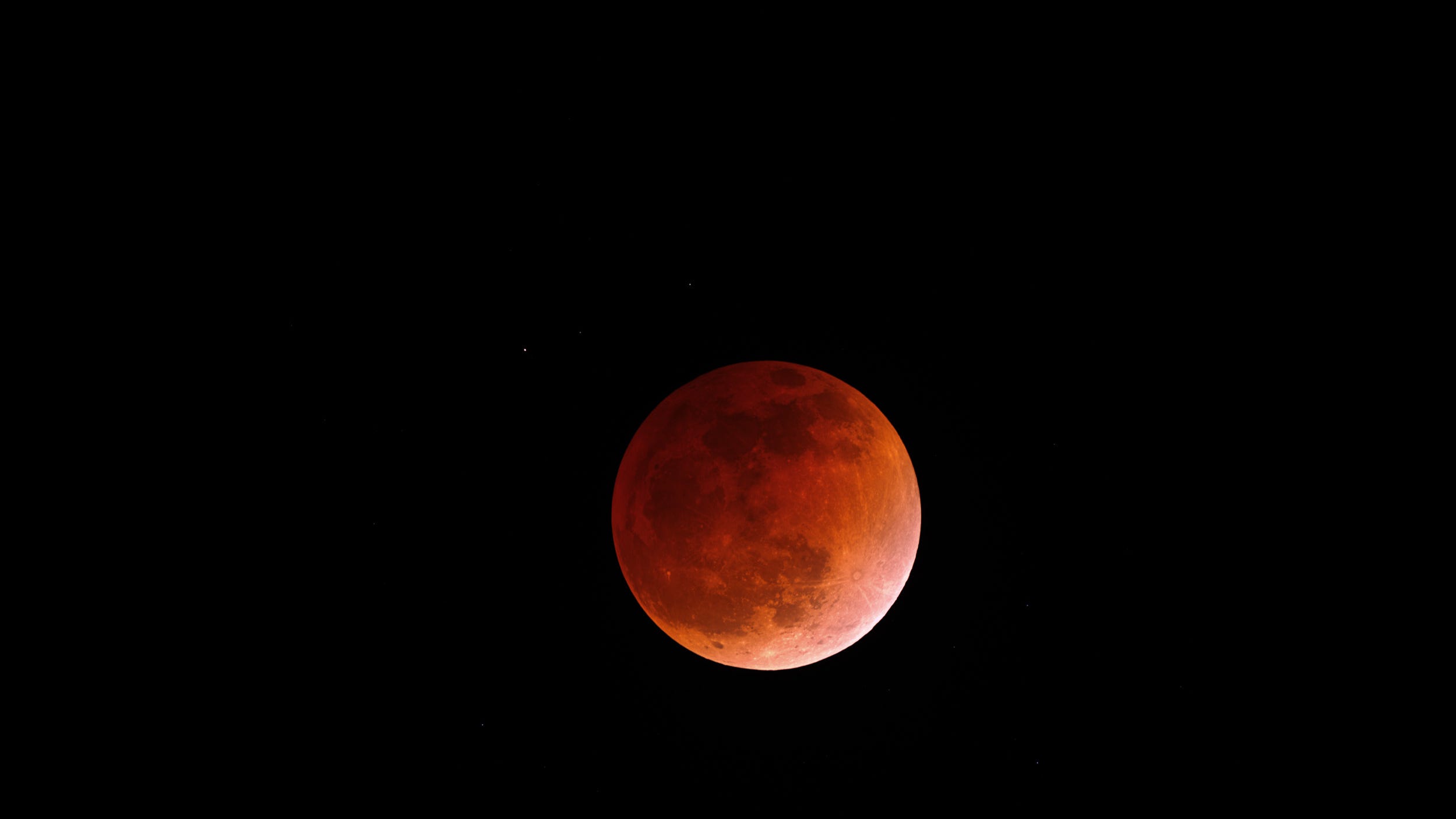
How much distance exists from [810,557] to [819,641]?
64 cm

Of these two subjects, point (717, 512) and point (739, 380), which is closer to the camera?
point (717, 512)

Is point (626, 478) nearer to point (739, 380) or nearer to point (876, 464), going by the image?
point (739, 380)

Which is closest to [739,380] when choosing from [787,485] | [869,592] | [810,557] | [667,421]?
[667,421]

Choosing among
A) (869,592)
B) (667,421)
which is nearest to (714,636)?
(869,592)

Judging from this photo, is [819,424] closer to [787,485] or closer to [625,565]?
[787,485]

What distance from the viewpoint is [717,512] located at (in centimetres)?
386

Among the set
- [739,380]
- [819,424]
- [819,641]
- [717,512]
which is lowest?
[819,641]

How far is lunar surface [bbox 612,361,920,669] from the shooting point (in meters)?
3.85

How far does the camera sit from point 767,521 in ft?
12.5

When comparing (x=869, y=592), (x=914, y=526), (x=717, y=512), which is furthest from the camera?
(x=914, y=526)

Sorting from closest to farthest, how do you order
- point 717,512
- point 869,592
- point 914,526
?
1. point 717,512
2. point 869,592
3. point 914,526

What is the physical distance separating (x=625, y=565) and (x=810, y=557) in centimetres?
121

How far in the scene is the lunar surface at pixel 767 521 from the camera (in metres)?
3.85

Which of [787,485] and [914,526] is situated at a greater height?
[787,485]
